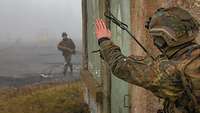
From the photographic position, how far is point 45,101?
450 inches

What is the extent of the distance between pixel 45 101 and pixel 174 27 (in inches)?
334

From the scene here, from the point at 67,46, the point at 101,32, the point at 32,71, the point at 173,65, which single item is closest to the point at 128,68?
the point at 173,65

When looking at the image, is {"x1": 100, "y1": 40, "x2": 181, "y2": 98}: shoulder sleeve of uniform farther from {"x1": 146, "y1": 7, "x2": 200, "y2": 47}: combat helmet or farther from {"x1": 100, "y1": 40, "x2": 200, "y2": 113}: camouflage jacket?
{"x1": 146, "y1": 7, "x2": 200, "y2": 47}: combat helmet

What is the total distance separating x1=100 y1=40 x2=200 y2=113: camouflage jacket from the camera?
10.1 ft

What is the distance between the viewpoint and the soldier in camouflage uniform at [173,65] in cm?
308

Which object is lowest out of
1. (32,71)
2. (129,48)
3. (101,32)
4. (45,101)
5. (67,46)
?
(32,71)

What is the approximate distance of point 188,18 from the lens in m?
3.20

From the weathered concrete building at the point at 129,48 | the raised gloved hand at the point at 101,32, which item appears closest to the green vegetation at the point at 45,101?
the weathered concrete building at the point at 129,48

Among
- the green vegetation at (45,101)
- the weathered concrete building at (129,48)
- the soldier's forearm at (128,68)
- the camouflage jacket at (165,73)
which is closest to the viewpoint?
the camouflage jacket at (165,73)

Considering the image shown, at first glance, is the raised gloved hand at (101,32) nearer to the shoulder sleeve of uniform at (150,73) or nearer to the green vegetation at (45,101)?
the shoulder sleeve of uniform at (150,73)

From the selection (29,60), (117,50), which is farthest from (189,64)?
(29,60)

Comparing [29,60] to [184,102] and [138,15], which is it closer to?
[138,15]

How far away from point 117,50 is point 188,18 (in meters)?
0.49

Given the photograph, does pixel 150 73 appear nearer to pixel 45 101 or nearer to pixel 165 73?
pixel 165 73
